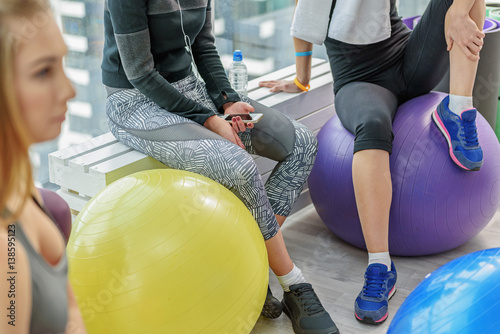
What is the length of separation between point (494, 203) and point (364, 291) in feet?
2.01

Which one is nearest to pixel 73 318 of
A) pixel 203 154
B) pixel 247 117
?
pixel 203 154

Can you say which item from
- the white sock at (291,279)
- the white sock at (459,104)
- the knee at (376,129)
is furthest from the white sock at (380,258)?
the white sock at (459,104)

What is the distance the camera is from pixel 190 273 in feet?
4.90

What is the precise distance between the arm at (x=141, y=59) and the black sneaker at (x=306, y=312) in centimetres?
61

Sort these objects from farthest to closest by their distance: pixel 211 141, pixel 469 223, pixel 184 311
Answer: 1. pixel 469 223
2. pixel 211 141
3. pixel 184 311

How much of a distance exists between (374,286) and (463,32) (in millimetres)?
878

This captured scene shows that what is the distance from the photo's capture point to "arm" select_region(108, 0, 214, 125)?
1811 millimetres

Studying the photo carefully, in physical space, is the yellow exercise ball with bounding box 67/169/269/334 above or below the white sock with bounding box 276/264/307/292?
above

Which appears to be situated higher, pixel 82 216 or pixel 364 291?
pixel 82 216

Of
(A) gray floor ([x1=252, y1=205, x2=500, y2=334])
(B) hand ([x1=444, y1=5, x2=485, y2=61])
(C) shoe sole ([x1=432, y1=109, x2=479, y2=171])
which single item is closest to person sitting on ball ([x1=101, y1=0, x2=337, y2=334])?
(A) gray floor ([x1=252, y1=205, x2=500, y2=334])

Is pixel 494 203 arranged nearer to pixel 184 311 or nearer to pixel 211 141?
pixel 211 141

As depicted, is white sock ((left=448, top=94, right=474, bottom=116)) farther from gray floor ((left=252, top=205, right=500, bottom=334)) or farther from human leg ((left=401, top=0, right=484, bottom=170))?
gray floor ((left=252, top=205, right=500, bottom=334))

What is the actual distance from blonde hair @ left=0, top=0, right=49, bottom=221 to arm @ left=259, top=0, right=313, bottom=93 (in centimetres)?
198

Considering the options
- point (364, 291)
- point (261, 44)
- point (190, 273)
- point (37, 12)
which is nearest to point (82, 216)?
point (190, 273)
